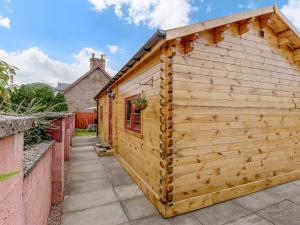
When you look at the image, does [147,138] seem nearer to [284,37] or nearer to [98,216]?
[98,216]

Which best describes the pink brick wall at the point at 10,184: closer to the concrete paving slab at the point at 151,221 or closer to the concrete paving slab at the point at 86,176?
the concrete paving slab at the point at 151,221

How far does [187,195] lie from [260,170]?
2.34 m

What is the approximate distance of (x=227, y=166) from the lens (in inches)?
168

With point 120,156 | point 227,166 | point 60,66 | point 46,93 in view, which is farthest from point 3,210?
point 60,66

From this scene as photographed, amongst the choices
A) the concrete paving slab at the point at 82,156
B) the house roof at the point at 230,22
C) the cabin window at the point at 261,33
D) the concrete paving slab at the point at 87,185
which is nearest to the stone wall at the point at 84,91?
the concrete paving slab at the point at 82,156

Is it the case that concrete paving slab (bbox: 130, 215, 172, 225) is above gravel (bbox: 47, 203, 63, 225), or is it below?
below

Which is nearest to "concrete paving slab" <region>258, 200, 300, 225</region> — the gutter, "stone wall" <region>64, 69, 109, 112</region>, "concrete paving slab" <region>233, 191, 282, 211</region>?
"concrete paving slab" <region>233, 191, 282, 211</region>

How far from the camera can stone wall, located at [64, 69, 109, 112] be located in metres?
21.5

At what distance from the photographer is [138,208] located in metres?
3.90

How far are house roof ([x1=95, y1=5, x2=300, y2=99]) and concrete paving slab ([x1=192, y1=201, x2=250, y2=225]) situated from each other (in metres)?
3.40

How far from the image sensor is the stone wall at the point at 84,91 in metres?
21.5

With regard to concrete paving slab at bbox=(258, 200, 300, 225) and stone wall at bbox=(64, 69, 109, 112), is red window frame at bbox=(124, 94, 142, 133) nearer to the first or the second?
concrete paving slab at bbox=(258, 200, 300, 225)

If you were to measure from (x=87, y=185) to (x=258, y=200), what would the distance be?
4.30 m

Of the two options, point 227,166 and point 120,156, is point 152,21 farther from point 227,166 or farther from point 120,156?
point 227,166
